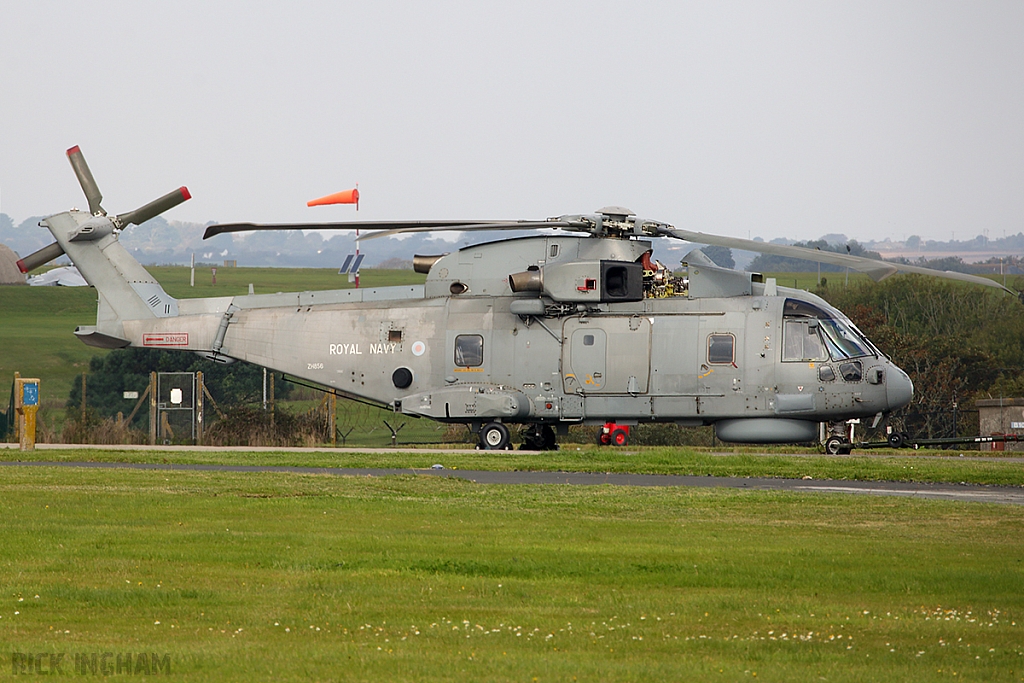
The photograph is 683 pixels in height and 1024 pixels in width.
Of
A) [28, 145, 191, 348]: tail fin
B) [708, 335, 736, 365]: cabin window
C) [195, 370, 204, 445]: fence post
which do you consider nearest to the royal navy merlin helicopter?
[708, 335, 736, 365]: cabin window

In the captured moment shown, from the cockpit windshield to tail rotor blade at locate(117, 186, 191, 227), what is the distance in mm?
13927

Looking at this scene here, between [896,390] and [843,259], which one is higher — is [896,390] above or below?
below

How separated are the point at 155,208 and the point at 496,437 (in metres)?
9.81

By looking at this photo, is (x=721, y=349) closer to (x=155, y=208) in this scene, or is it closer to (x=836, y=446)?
(x=836, y=446)

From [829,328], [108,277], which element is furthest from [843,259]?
[108,277]

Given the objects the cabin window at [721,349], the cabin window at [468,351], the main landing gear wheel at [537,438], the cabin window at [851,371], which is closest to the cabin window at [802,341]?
the cabin window at [851,371]

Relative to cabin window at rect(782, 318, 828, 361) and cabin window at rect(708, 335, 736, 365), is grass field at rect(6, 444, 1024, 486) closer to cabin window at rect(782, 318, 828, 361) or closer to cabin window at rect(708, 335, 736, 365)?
cabin window at rect(708, 335, 736, 365)

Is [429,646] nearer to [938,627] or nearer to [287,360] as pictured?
[938,627]

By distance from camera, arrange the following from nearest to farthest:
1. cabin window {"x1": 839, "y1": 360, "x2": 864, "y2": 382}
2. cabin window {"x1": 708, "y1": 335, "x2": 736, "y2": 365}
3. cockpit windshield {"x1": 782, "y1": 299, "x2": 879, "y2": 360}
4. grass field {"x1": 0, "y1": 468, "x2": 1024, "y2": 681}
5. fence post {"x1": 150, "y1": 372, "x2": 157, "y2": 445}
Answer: grass field {"x1": 0, "y1": 468, "x2": 1024, "y2": 681}, cabin window {"x1": 839, "y1": 360, "x2": 864, "y2": 382}, cockpit windshield {"x1": 782, "y1": 299, "x2": 879, "y2": 360}, cabin window {"x1": 708, "y1": 335, "x2": 736, "y2": 365}, fence post {"x1": 150, "y1": 372, "x2": 157, "y2": 445}

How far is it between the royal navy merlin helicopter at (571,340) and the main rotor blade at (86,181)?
0.06 meters

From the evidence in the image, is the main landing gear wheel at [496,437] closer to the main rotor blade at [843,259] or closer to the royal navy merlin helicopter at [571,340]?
the royal navy merlin helicopter at [571,340]

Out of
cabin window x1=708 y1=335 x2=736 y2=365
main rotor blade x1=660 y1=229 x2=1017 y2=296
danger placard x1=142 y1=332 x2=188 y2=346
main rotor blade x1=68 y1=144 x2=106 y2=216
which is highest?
main rotor blade x1=68 y1=144 x2=106 y2=216

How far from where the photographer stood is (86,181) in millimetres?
28922

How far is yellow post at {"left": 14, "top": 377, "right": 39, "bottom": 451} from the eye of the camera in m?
26.6
